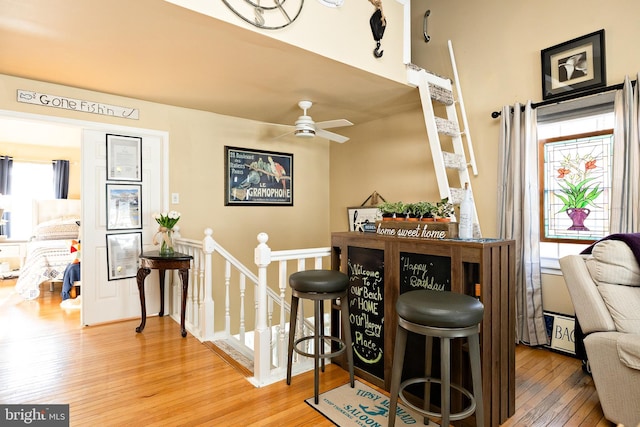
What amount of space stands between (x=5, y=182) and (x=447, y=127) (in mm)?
7404

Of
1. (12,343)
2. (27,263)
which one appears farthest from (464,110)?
(27,263)

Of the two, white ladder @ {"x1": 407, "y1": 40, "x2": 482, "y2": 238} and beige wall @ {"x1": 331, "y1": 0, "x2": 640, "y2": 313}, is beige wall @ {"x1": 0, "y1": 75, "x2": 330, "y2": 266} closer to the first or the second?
beige wall @ {"x1": 331, "y1": 0, "x2": 640, "y2": 313}

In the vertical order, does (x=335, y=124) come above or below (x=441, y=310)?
above

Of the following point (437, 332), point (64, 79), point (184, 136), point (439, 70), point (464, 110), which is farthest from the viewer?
point (184, 136)

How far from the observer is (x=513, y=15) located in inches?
123

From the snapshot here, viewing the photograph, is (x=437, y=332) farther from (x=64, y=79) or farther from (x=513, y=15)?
(x=64, y=79)

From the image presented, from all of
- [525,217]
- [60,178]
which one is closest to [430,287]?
→ [525,217]

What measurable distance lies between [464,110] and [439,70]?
58 centimetres

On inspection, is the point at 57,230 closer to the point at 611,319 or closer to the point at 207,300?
the point at 207,300

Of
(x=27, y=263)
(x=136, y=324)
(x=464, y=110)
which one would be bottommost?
(x=136, y=324)

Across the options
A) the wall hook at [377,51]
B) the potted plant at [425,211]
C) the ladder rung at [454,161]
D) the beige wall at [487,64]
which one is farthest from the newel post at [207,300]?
the beige wall at [487,64]

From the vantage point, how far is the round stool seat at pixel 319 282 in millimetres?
2105

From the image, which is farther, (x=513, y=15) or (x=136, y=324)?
(x=136, y=324)

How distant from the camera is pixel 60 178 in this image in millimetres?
6727
